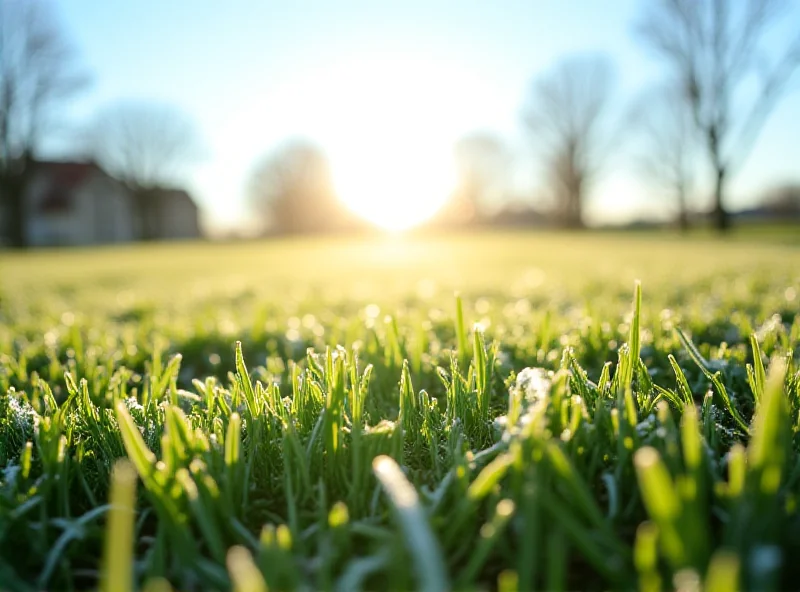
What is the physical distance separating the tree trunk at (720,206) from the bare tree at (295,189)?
49.0m

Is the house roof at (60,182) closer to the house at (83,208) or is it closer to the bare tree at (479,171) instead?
the house at (83,208)

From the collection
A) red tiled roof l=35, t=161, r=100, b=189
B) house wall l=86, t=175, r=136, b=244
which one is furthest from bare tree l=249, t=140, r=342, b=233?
red tiled roof l=35, t=161, r=100, b=189

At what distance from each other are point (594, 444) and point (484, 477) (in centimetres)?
29

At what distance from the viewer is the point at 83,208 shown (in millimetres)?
50594

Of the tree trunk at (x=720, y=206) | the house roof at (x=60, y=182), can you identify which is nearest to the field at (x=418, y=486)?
the tree trunk at (x=720, y=206)

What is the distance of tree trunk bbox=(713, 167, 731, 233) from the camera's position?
1093 inches

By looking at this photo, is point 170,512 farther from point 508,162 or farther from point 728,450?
point 508,162

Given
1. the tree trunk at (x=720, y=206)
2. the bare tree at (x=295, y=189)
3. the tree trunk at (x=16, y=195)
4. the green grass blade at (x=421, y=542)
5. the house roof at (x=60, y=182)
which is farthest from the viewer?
the bare tree at (x=295, y=189)

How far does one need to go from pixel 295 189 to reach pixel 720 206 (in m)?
51.5

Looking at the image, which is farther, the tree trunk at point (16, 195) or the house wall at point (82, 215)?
the house wall at point (82, 215)

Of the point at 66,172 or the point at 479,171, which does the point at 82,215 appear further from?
the point at 479,171

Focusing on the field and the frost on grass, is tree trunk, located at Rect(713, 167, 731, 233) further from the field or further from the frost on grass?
the frost on grass

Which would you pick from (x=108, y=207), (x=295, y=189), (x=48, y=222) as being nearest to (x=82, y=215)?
(x=48, y=222)

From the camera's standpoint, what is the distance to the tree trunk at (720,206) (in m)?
27.8
